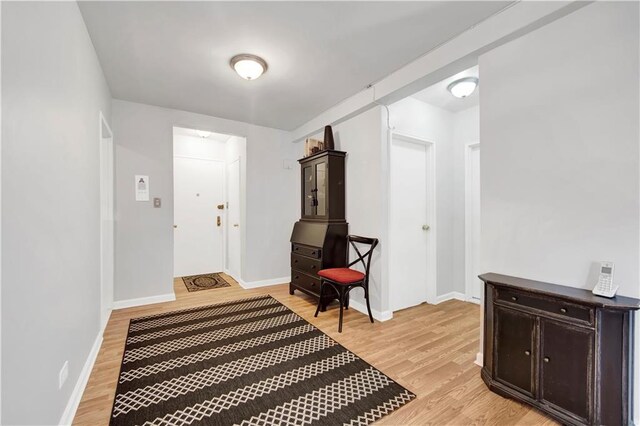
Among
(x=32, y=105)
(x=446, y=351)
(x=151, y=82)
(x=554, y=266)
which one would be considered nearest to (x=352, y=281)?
(x=446, y=351)

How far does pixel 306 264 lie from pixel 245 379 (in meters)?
1.76

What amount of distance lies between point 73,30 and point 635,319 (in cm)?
368

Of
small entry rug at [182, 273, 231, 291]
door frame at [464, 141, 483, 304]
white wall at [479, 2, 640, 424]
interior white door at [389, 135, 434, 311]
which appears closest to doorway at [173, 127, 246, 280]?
small entry rug at [182, 273, 231, 291]

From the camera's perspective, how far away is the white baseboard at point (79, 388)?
151 centimetres

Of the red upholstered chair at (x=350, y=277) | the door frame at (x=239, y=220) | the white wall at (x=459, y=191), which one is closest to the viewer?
the red upholstered chair at (x=350, y=277)

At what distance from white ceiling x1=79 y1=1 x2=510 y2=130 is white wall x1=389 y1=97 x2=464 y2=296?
2.98 feet

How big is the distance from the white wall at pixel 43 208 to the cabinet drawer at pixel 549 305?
2455 millimetres

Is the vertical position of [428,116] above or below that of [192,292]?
above

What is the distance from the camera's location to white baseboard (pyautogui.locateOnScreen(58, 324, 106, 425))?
1510mm

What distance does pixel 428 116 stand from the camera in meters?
3.51

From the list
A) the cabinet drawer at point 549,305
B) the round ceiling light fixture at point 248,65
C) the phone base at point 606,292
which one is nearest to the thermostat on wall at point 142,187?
the round ceiling light fixture at point 248,65

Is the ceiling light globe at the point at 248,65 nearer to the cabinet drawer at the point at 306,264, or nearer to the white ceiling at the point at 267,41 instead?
the white ceiling at the point at 267,41

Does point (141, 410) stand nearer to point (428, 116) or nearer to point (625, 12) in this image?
point (625, 12)

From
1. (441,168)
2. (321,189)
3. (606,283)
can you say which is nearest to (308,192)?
(321,189)
